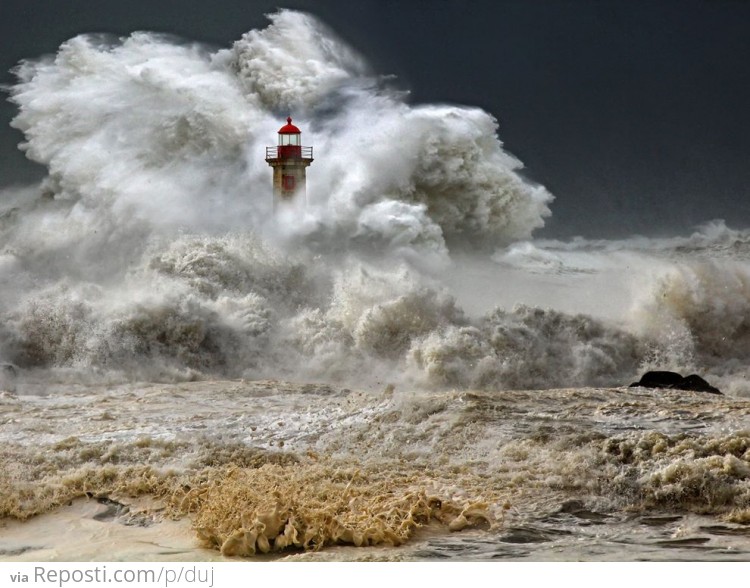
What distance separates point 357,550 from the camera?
151 inches

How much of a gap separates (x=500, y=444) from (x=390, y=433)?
1.63 feet

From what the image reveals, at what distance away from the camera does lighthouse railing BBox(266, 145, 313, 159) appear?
537 centimetres

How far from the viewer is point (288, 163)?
17.8ft

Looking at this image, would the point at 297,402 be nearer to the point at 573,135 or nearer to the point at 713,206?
the point at 573,135

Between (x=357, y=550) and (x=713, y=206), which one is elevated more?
(x=713, y=206)

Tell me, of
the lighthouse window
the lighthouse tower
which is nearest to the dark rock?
the lighthouse tower

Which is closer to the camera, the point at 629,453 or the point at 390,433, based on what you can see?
the point at 629,453

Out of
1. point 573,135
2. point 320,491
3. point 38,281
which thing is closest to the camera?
point 320,491

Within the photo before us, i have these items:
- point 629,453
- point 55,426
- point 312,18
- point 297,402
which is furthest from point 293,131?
point 629,453

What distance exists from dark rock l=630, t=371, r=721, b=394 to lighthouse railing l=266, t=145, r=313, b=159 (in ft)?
6.17

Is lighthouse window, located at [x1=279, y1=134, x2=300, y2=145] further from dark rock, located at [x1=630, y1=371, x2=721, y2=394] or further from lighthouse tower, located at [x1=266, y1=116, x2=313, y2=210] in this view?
dark rock, located at [x1=630, y1=371, x2=721, y2=394]

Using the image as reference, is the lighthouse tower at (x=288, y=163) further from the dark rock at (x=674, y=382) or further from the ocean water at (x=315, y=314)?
the dark rock at (x=674, y=382)

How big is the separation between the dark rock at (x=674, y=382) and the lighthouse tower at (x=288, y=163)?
6.03 feet

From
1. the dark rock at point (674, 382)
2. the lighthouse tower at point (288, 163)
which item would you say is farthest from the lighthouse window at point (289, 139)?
the dark rock at point (674, 382)
